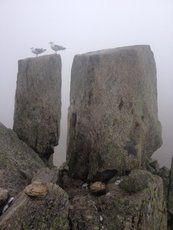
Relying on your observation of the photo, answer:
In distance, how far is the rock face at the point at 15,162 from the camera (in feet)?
19.0

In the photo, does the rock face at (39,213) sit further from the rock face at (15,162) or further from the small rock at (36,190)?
A: the rock face at (15,162)

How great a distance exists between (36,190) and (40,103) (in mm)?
4017

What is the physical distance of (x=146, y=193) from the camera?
5.13m

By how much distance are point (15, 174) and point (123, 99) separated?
2.88 m

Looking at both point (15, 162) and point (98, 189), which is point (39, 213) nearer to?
point (98, 189)

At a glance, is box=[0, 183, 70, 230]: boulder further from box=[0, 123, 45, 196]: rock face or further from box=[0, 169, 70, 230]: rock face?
box=[0, 123, 45, 196]: rock face

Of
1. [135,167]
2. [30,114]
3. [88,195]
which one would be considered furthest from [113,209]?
[30,114]

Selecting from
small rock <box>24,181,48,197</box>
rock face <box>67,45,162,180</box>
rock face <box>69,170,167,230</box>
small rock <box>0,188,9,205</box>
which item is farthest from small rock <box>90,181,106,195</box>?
small rock <box>0,188,9,205</box>

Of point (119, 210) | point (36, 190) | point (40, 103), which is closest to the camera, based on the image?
point (36, 190)

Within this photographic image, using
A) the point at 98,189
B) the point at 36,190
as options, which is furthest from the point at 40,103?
the point at 36,190

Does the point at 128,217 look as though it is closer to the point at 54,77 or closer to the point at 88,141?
the point at 88,141

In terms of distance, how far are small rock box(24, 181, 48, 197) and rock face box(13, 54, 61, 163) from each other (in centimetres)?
371

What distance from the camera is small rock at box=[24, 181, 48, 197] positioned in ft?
14.5

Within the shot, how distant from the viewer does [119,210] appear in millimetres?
4836
